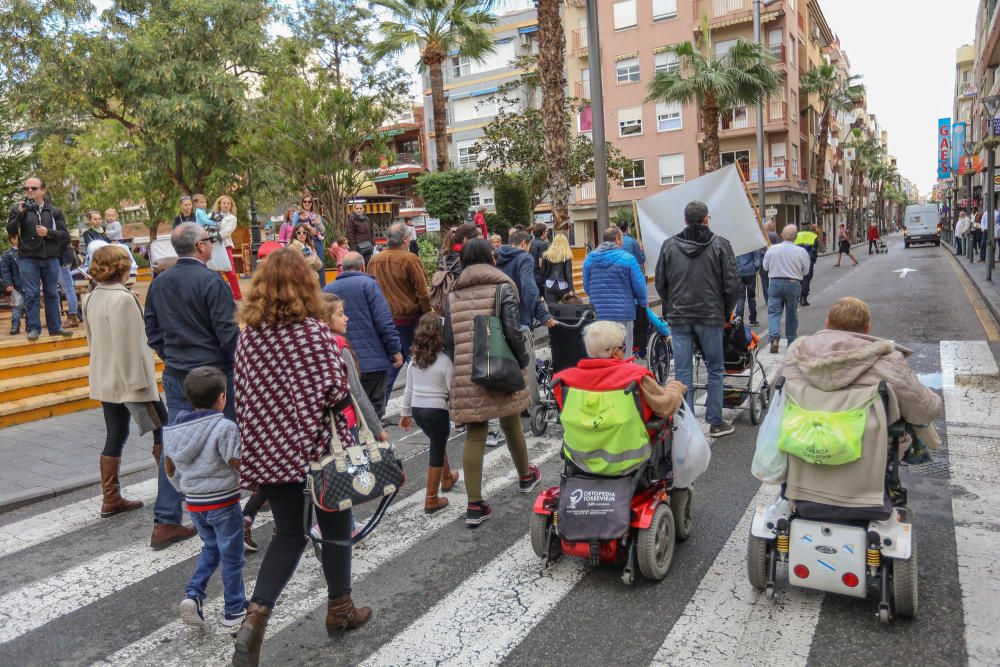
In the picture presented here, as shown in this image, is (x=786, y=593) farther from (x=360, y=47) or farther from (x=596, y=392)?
(x=360, y=47)

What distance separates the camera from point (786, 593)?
3838 mm

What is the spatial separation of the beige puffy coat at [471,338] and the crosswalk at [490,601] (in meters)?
0.77

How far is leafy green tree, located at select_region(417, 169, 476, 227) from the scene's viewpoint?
2128 centimetres

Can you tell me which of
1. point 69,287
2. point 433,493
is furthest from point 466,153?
point 433,493

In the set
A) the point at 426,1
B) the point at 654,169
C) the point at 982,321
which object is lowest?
the point at 982,321

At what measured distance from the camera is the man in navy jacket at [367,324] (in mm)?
5777

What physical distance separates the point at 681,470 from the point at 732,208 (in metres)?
6.36

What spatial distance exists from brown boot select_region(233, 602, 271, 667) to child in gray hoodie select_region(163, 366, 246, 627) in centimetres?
52

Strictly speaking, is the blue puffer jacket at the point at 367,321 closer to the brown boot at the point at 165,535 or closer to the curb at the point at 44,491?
the brown boot at the point at 165,535

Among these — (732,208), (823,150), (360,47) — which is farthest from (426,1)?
(823,150)

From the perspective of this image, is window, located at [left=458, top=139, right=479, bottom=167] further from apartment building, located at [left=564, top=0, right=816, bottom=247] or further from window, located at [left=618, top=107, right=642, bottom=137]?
window, located at [left=618, top=107, right=642, bottom=137]

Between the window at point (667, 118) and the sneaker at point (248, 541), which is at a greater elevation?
the window at point (667, 118)

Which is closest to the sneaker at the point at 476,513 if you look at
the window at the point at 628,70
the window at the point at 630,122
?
the window at the point at 630,122

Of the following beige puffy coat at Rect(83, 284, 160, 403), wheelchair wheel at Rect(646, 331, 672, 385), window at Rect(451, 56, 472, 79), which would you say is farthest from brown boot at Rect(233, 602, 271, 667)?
window at Rect(451, 56, 472, 79)
